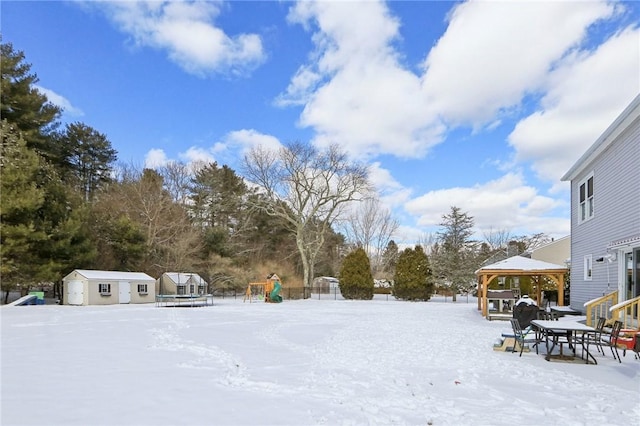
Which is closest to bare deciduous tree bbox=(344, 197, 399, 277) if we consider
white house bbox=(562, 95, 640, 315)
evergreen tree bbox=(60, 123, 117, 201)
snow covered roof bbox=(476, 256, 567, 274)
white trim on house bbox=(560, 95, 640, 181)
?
evergreen tree bbox=(60, 123, 117, 201)

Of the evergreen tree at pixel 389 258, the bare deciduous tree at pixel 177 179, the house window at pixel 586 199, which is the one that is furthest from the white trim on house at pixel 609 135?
the evergreen tree at pixel 389 258

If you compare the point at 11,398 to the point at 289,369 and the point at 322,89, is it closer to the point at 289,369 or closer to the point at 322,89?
the point at 289,369

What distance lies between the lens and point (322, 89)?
54.9 feet

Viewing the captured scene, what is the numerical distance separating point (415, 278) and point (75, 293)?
21.3m

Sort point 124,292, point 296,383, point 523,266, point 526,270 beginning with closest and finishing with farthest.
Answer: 1. point 296,383
2. point 526,270
3. point 523,266
4. point 124,292

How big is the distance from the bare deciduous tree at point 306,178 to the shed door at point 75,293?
16363mm

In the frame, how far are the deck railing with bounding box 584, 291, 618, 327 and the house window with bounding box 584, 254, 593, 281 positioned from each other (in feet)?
7.56

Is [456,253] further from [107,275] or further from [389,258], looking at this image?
[107,275]

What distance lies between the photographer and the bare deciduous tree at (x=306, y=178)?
33.2 metres

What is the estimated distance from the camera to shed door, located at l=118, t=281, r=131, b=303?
856 inches

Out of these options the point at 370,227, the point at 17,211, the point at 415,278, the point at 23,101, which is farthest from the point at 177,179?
the point at 415,278

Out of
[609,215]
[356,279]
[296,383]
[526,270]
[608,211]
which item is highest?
[608,211]

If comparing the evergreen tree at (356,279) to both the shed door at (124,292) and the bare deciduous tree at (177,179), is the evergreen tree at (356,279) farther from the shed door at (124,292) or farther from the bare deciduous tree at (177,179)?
the bare deciduous tree at (177,179)

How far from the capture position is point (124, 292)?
865 inches
